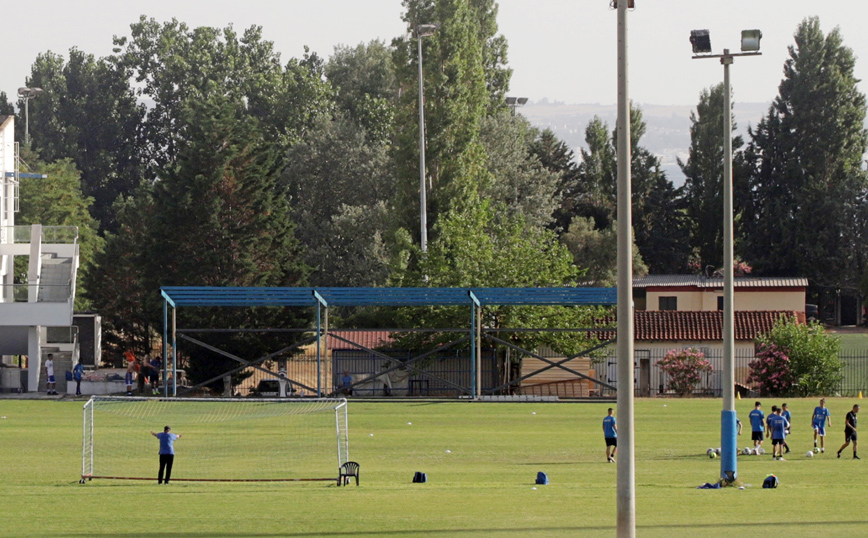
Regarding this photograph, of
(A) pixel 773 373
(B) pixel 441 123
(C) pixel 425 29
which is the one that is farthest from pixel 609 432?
(B) pixel 441 123

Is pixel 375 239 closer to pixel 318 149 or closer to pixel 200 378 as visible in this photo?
pixel 318 149

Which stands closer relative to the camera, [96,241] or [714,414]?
[714,414]

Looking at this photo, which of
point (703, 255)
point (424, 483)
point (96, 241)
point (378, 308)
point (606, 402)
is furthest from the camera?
point (703, 255)

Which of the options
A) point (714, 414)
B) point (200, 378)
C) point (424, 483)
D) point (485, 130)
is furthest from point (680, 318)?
point (424, 483)

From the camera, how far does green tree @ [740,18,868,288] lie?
86.0 meters

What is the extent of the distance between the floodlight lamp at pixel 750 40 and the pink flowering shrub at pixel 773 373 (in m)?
27.5

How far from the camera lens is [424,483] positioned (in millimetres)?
22453

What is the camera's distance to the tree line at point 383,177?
5350cm

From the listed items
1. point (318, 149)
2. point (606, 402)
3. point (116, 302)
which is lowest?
point (606, 402)

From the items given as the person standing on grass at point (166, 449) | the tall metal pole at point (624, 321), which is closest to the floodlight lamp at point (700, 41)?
the tall metal pole at point (624, 321)

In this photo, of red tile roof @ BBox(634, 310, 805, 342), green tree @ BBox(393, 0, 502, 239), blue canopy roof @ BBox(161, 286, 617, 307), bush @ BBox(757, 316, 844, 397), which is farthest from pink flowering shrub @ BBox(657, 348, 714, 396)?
green tree @ BBox(393, 0, 502, 239)

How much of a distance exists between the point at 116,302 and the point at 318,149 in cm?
2317

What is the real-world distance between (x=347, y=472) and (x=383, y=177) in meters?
56.9

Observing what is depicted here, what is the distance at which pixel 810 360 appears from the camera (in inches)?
1794
